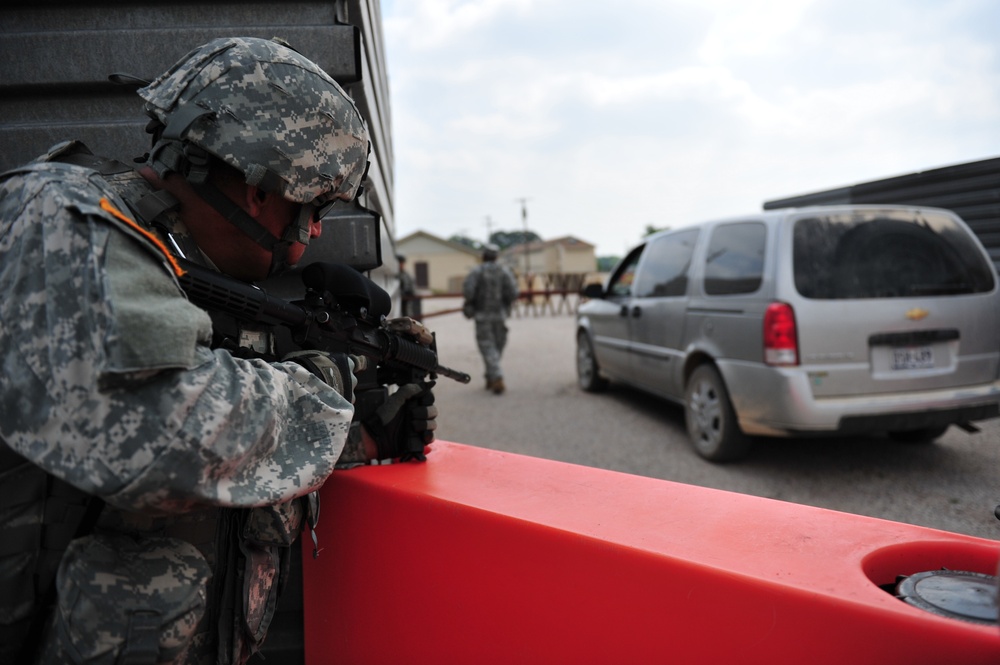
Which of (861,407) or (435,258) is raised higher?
(435,258)

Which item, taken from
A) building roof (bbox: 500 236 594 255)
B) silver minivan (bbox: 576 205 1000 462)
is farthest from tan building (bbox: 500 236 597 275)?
silver minivan (bbox: 576 205 1000 462)

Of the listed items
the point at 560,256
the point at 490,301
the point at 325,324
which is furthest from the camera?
the point at 560,256

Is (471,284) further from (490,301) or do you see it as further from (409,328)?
(409,328)

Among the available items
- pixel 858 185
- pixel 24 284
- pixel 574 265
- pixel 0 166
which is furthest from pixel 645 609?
pixel 574 265

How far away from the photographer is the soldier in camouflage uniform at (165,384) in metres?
0.94

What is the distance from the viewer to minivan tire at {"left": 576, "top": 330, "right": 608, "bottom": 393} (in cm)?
763

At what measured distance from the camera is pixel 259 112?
1.32 m

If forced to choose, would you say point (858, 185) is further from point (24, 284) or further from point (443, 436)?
point (24, 284)

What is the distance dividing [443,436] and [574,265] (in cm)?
4799

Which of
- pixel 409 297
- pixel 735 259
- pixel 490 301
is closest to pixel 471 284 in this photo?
pixel 490 301

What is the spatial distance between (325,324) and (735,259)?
372cm

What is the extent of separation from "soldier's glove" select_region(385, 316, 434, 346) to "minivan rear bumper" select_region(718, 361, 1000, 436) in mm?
2879

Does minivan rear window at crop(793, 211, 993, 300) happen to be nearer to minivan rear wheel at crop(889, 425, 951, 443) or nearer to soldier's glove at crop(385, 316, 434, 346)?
minivan rear wheel at crop(889, 425, 951, 443)

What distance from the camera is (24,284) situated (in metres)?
0.96
